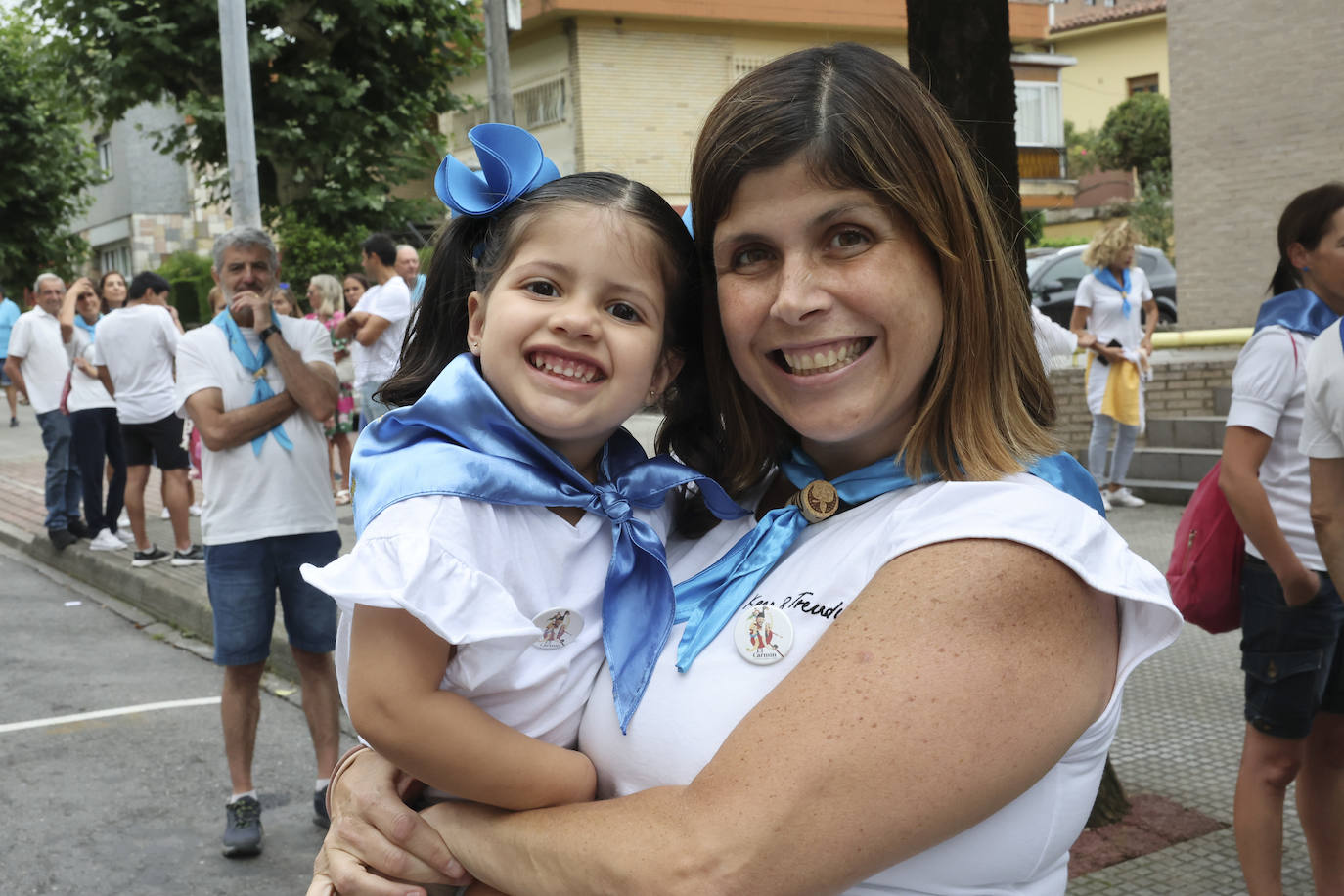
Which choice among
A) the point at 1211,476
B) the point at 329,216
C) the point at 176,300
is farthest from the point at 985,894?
the point at 176,300

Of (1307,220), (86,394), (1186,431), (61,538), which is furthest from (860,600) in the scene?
(61,538)

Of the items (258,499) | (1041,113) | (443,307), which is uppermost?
(1041,113)

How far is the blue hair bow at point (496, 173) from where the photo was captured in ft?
6.93

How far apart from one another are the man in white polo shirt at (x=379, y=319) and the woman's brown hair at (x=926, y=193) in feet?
26.1

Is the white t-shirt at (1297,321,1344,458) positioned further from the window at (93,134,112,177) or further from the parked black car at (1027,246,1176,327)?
→ the window at (93,134,112,177)

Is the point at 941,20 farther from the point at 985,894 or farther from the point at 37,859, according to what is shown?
the point at 37,859

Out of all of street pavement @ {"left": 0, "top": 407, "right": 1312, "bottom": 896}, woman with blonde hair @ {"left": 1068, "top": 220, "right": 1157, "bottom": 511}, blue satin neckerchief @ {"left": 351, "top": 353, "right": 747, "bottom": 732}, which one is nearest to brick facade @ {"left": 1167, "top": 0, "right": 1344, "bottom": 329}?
woman with blonde hair @ {"left": 1068, "top": 220, "right": 1157, "bottom": 511}

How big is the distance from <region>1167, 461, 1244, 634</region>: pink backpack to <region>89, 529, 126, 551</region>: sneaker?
838 centimetres

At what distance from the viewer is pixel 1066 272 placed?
17734mm

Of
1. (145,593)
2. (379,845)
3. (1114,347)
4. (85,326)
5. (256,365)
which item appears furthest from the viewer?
(85,326)

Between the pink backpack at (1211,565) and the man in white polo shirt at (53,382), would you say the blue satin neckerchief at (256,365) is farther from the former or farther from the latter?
the man in white polo shirt at (53,382)

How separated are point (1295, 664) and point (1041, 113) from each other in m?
31.3

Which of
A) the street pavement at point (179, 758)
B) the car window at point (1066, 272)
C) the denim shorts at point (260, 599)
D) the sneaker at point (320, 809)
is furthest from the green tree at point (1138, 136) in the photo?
the sneaker at point (320, 809)

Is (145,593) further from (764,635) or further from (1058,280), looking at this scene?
(1058,280)
